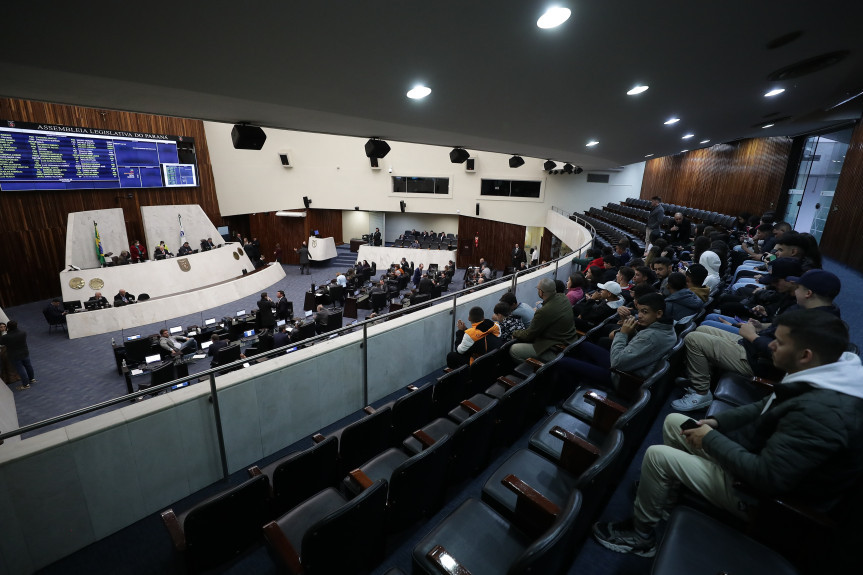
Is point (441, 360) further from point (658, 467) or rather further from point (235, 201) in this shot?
point (235, 201)

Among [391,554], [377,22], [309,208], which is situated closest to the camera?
[377,22]

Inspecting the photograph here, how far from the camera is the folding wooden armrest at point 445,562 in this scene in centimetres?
154

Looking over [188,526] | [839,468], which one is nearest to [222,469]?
[188,526]

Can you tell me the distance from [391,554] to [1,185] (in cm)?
1473

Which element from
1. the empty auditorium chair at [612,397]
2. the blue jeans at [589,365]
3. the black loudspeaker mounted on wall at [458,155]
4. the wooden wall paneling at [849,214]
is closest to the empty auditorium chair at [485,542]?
the empty auditorium chair at [612,397]

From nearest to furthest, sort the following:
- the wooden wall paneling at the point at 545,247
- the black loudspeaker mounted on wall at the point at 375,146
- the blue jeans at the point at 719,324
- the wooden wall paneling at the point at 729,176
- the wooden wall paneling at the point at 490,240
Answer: the blue jeans at the point at 719,324
the black loudspeaker mounted on wall at the point at 375,146
the wooden wall paneling at the point at 729,176
the wooden wall paneling at the point at 545,247
the wooden wall paneling at the point at 490,240

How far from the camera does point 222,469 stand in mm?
2943

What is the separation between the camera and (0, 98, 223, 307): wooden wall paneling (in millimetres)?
10469

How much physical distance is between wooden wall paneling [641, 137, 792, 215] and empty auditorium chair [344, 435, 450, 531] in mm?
11790

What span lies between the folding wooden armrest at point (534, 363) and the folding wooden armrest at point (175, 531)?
2.81 metres

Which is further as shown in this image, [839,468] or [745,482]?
[745,482]

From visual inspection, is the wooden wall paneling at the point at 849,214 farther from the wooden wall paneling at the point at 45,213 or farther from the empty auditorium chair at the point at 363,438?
the wooden wall paneling at the point at 45,213

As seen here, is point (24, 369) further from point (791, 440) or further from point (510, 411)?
point (791, 440)

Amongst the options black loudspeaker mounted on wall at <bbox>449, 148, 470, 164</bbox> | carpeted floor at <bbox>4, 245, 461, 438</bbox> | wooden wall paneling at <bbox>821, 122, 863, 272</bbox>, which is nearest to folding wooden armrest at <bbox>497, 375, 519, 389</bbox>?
carpeted floor at <bbox>4, 245, 461, 438</bbox>
